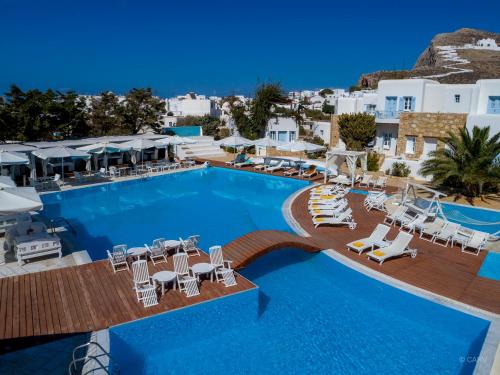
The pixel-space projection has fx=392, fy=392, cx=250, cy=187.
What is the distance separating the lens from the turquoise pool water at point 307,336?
7.40 metres

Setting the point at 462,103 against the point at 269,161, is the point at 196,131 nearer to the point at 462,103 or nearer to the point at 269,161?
the point at 269,161

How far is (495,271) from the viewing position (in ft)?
35.7

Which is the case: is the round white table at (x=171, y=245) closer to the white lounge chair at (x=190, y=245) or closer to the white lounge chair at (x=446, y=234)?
the white lounge chair at (x=190, y=245)

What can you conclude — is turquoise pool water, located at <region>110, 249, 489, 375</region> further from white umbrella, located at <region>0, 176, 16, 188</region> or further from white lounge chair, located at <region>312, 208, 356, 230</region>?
white umbrella, located at <region>0, 176, 16, 188</region>

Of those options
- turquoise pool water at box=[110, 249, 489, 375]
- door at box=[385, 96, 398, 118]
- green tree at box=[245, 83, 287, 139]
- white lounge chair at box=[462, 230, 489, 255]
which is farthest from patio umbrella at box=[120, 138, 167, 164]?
white lounge chair at box=[462, 230, 489, 255]

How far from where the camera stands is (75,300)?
27.8ft

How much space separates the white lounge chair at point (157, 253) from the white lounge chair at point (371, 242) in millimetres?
5603

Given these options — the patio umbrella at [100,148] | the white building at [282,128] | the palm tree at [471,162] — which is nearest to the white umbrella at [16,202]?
the patio umbrella at [100,148]

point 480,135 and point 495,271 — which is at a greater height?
point 480,135

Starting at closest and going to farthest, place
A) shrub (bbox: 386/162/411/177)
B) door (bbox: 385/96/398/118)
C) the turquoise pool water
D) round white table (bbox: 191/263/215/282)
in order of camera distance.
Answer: the turquoise pool water → round white table (bbox: 191/263/215/282) → shrub (bbox: 386/162/411/177) → door (bbox: 385/96/398/118)

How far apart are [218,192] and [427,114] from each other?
14379 mm

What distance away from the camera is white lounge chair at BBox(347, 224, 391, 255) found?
11810mm

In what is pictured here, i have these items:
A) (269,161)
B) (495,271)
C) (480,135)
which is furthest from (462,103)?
(495,271)

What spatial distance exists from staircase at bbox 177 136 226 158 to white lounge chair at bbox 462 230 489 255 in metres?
22.1
